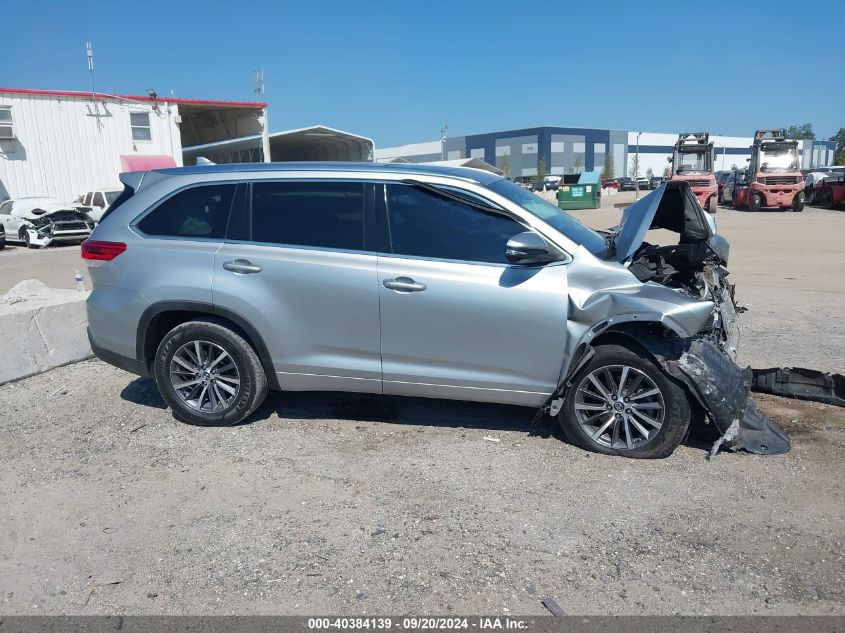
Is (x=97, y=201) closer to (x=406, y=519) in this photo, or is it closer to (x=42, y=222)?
(x=42, y=222)

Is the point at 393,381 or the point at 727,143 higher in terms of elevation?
the point at 727,143

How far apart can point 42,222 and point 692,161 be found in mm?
25995

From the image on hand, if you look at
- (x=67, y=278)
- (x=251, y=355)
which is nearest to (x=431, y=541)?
(x=251, y=355)

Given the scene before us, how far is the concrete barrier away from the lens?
6039mm

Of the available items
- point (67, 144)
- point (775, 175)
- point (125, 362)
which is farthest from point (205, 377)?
point (775, 175)

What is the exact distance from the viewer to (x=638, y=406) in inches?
167

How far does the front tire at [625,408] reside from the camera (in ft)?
13.6

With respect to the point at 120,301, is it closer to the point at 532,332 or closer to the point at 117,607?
the point at 117,607

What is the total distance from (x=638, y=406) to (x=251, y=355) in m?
2.68

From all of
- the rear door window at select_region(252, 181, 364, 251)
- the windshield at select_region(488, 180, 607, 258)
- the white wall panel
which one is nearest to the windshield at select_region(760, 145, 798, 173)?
the white wall panel

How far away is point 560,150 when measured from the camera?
4348 inches

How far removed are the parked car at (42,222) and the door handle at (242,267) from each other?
1938 centimetres

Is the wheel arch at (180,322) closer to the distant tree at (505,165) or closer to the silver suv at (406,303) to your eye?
the silver suv at (406,303)

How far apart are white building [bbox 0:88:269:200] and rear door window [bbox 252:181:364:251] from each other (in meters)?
25.5
